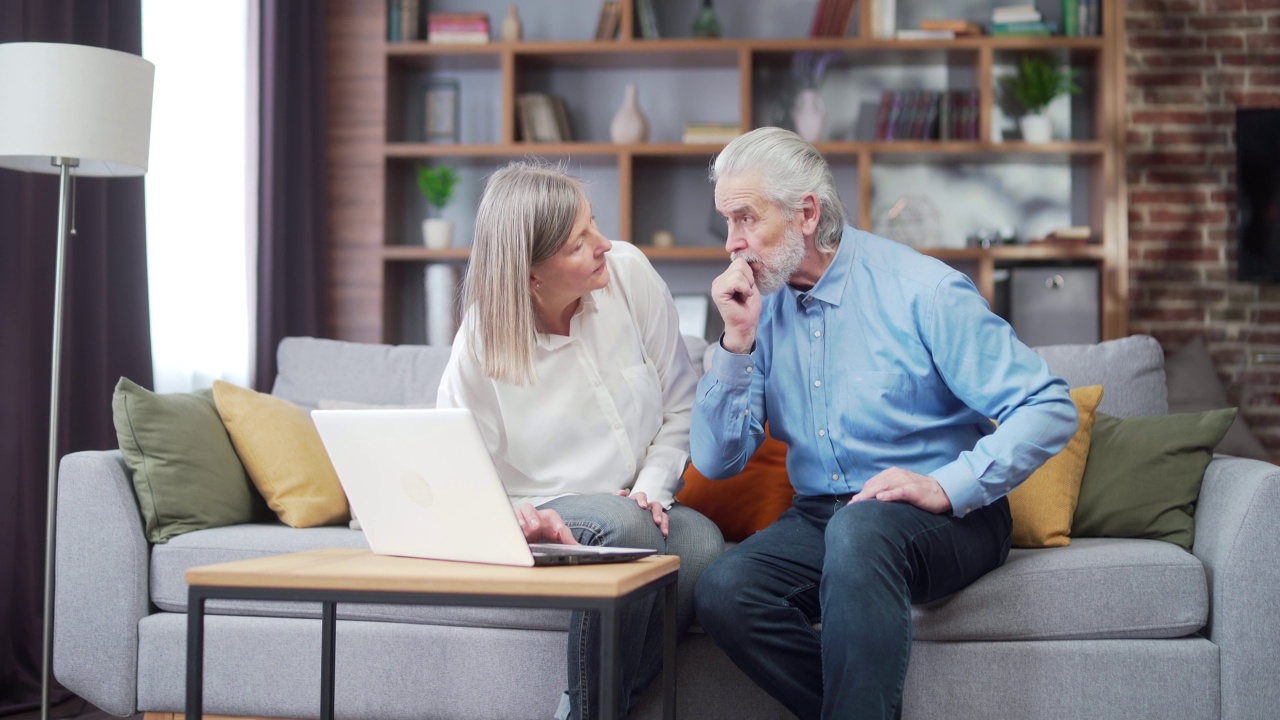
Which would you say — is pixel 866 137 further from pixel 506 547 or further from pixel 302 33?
pixel 506 547

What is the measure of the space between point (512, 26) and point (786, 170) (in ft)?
8.67

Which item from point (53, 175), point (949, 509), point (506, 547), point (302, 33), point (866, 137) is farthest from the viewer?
point (866, 137)

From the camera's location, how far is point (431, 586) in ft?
4.37

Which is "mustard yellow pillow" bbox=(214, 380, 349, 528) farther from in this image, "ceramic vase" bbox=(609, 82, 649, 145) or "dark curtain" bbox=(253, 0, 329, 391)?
"ceramic vase" bbox=(609, 82, 649, 145)

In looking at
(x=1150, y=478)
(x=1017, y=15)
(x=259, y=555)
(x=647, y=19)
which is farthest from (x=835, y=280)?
(x=1017, y=15)

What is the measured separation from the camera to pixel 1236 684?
1.94m

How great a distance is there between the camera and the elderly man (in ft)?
5.67

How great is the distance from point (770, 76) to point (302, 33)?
1.77 metres

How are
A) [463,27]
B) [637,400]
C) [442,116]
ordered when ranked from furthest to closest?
[442,116] → [463,27] → [637,400]

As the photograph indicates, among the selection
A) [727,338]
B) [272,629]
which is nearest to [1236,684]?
[727,338]

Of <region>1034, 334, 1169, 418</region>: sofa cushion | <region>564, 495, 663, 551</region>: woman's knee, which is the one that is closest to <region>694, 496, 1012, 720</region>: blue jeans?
<region>564, 495, 663, 551</region>: woman's knee

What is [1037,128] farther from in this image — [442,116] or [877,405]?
[877,405]

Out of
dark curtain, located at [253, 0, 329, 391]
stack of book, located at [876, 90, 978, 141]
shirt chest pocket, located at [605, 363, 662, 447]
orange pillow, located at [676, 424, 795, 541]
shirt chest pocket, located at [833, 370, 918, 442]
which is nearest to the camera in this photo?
shirt chest pocket, located at [833, 370, 918, 442]

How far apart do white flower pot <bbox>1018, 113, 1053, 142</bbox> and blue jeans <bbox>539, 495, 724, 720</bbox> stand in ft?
9.15
